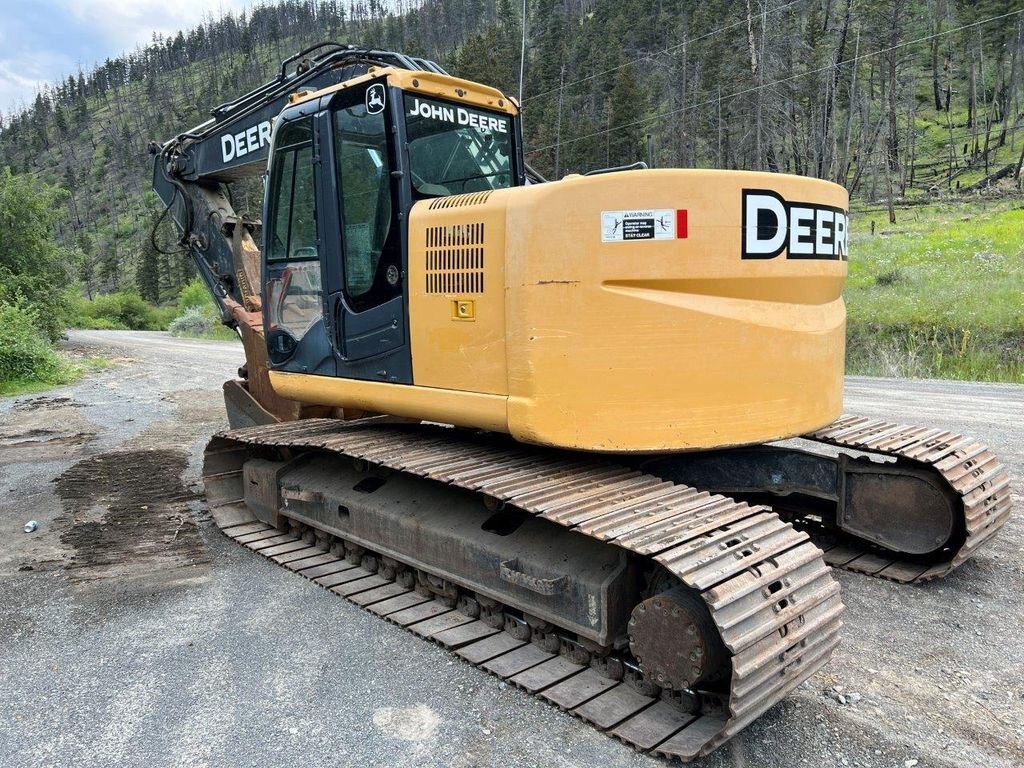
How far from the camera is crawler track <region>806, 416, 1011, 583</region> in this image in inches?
177

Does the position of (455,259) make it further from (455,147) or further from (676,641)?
(676,641)

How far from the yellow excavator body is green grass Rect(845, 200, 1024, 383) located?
35.3 feet

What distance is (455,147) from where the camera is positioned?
4918mm

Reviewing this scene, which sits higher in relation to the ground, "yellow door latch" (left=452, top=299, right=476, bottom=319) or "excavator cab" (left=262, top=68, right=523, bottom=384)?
"excavator cab" (left=262, top=68, right=523, bottom=384)

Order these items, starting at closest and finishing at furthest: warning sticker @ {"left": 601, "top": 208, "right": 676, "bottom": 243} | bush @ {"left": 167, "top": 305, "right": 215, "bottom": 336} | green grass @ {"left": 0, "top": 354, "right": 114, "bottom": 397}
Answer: warning sticker @ {"left": 601, "top": 208, "right": 676, "bottom": 243} → green grass @ {"left": 0, "top": 354, "right": 114, "bottom": 397} → bush @ {"left": 167, "top": 305, "right": 215, "bottom": 336}

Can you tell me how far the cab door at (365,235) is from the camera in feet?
15.0

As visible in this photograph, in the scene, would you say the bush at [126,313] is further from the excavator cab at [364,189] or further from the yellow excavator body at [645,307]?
the yellow excavator body at [645,307]

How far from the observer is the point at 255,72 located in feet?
372

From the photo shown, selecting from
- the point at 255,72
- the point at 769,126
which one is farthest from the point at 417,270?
the point at 255,72

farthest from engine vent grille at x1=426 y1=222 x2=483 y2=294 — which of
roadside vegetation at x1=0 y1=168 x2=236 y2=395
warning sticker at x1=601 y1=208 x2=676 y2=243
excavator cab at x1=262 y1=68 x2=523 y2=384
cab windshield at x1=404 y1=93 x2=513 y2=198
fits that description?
roadside vegetation at x1=0 y1=168 x2=236 y2=395

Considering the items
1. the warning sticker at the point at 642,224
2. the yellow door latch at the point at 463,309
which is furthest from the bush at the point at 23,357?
the warning sticker at the point at 642,224

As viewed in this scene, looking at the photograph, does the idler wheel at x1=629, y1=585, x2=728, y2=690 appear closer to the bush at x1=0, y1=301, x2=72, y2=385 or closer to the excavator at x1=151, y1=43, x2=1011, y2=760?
the excavator at x1=151, y1=43, x2=1011, y2=760

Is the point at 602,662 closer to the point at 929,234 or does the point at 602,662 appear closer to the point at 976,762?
the point at 976,762

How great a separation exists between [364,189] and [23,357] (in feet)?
43.7
